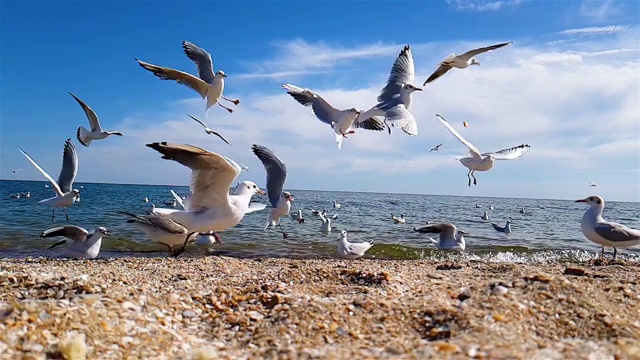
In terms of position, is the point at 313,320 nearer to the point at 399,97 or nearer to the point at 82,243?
the point at 82,243

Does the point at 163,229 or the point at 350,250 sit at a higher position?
the point at 163,229

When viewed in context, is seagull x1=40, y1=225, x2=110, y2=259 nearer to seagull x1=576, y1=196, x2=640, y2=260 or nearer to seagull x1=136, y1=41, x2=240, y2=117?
seagull x1=136, y1=41, x2=240, y2=117

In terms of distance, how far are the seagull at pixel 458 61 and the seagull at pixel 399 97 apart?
428 mm

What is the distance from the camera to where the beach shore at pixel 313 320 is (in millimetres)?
2740

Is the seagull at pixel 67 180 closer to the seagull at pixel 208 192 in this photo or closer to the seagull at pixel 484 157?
the seagull at pixel 208 192

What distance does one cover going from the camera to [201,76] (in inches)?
435

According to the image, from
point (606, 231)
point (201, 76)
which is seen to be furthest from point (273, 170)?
point (606, 231)

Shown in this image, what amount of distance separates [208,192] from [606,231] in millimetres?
6649

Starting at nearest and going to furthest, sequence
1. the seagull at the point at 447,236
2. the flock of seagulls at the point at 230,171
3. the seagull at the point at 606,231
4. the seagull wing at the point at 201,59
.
Answer: 1. the flock of seagulls at the point at 230,171
2. the seagull at the point at 606,231
3. the seagull wing at the point at 201,59
4. the seagull at the point at 447,236

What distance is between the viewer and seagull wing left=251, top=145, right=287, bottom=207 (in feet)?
27.6

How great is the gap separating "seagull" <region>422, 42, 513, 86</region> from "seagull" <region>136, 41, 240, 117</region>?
161 inches

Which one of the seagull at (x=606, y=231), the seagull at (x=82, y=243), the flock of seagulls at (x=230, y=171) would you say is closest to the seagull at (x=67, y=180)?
the flock of seagulls at (x=230, y=171)

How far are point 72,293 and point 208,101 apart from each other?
7385 millimetres

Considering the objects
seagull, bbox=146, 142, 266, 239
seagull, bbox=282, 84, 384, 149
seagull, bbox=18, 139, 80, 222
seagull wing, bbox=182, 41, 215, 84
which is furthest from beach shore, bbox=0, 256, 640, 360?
seagull, bbox=18, 139, 80, 222
